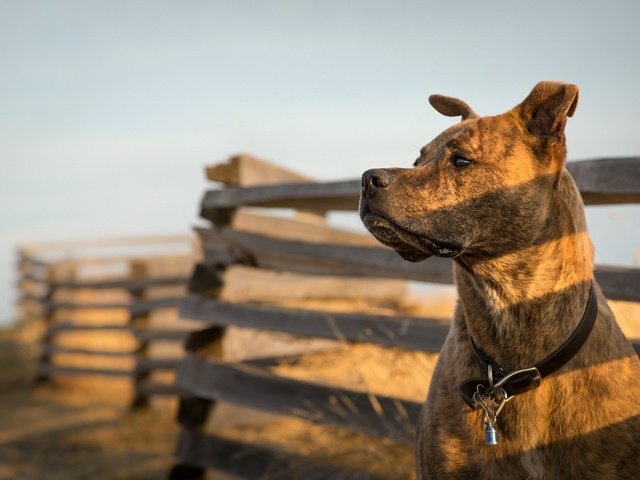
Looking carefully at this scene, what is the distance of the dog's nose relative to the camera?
2846 millimetres

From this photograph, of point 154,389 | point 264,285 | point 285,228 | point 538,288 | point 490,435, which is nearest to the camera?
point 490,435

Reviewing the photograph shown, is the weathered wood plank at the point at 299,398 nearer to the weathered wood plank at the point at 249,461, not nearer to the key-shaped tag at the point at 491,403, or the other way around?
the weathered wood plank at the point at 249,461

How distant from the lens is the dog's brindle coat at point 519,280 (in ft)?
8.89

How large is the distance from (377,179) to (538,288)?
769mm

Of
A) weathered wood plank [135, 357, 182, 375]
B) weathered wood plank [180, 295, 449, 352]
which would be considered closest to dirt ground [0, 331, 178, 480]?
weathered wood plank [135, 357, 182, 375]

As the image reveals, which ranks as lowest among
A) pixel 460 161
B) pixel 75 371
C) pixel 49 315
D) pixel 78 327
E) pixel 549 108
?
pixel 75 371

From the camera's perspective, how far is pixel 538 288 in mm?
2820

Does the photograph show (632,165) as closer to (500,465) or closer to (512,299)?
(512,299)

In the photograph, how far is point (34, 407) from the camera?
10.6 meters

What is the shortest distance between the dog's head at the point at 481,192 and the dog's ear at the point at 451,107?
697 millimetres

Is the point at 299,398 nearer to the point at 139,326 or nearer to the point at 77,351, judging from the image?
the point at 139,326

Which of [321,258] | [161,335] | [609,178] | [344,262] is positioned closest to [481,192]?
[609,178]

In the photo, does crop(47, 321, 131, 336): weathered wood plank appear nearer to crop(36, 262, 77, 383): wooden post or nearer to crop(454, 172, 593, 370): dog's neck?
crop(36, 262, 77, 383): wooden post

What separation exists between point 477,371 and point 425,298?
21.9 feet
